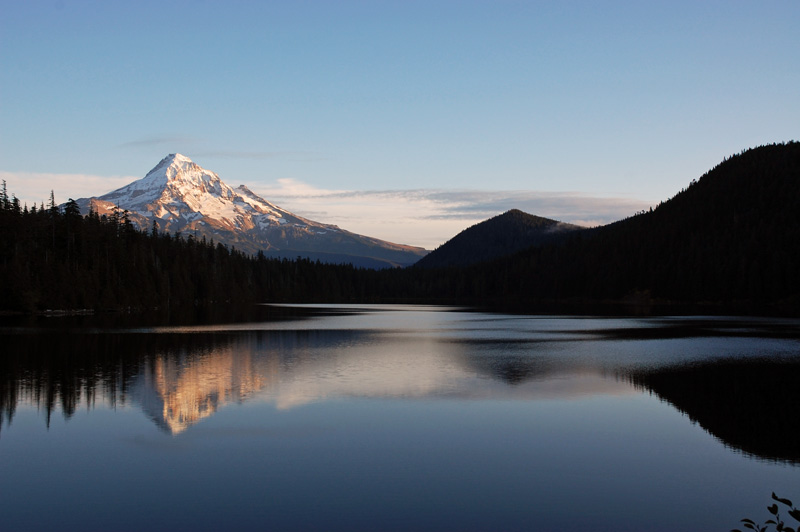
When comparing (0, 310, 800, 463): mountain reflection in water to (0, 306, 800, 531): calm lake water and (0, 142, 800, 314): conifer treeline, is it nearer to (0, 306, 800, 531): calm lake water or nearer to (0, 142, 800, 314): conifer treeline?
(0, 306, 800, 531): calm lake water

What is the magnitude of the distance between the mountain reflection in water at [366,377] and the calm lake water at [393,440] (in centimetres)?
21

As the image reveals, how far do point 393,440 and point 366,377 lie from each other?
1584 centimetres

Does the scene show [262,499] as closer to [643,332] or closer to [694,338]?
[694,338]

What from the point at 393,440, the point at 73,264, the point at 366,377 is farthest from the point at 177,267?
the point at 393,440

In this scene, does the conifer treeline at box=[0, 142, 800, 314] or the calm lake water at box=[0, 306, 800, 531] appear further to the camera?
the conifer treeline at box=[0, 142, 800, 314]

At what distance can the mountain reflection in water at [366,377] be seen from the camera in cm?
3109

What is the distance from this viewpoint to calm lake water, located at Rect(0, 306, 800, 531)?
17.9 meters

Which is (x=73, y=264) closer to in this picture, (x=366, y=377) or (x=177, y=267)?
(x=177, y=267)

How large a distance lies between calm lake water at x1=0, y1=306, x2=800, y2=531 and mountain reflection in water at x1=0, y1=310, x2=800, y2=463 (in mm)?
213

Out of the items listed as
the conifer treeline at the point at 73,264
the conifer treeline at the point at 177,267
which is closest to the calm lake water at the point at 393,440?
the conifer treeline at the point at 73,264

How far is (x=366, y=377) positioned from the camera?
4112 centimetres

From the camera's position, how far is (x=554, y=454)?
2369cm

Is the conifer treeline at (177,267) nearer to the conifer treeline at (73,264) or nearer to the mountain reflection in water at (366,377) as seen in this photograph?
the conifer treeline at (73,264)

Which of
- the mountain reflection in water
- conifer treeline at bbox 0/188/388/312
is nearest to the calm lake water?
the mountain reflection in water
